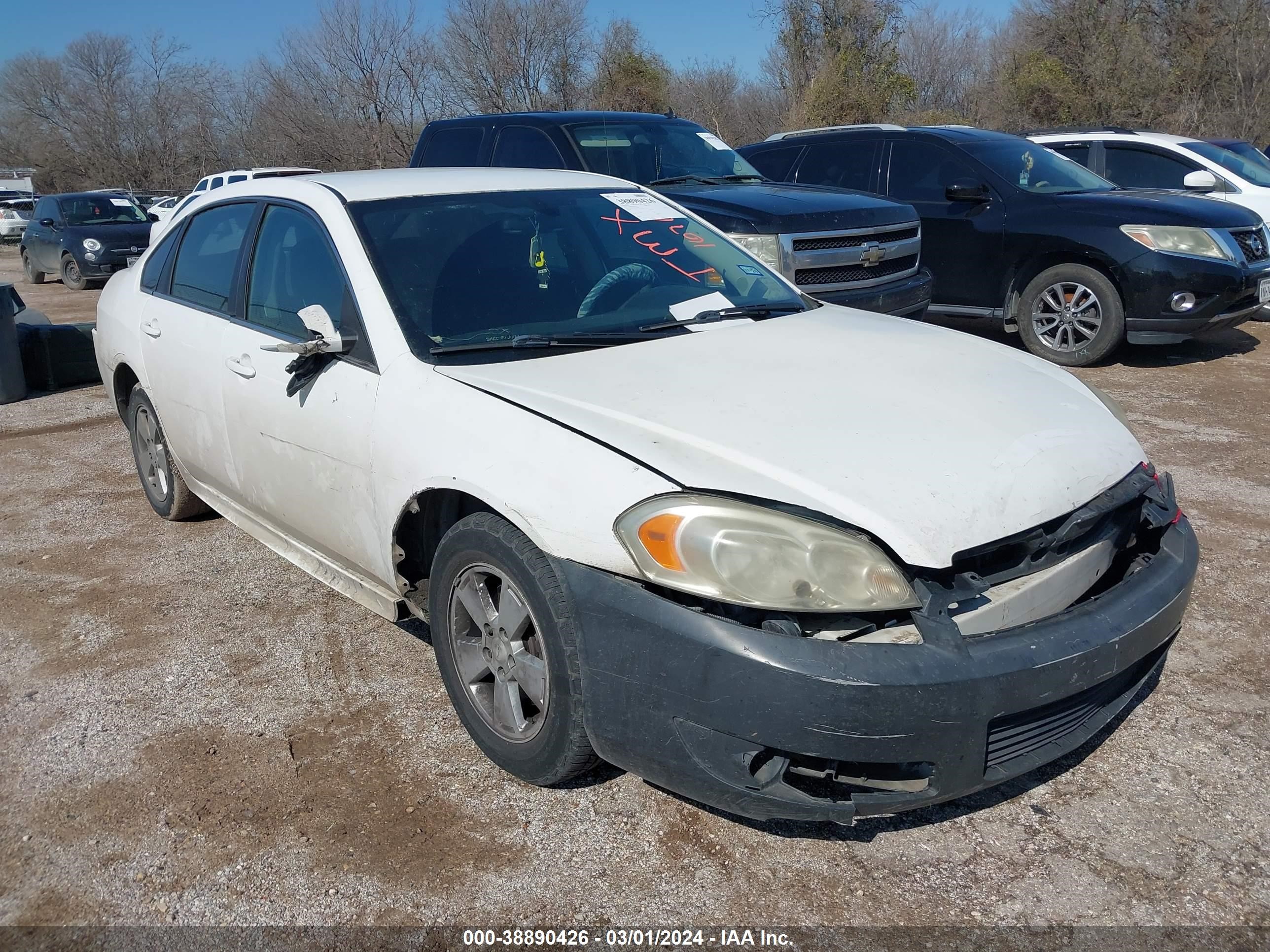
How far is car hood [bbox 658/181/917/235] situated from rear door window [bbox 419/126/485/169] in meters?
1.66

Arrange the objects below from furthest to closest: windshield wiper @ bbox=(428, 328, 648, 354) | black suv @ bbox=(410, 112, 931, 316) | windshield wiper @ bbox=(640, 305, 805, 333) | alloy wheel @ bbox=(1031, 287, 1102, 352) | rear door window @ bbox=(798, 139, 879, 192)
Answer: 1. rear door window @ bbox=(798, 139, 879, 192)
2. alloy wheel @ bbox=(1031, 287, 1102, 352)
3. black suv @ bbox=(410, 112, 931, 316)
4. windshield wiper @ bbox=(640, 305, 805, 333)
5. windshield wiper @ bbox=(428, 328, 648, 354)

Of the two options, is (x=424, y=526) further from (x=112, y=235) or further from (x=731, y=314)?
(x=112, y=235)

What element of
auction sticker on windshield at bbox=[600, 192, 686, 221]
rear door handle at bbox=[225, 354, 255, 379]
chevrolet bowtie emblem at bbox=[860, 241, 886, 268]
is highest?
Result: auction sticker on windshield at bbox=[600, 192, 686, 221]

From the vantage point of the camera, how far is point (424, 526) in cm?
314

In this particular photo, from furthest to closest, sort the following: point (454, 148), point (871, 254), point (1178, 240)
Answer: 1. point (454, 148)
2. point (1178, 240)
3. point (871, 254)

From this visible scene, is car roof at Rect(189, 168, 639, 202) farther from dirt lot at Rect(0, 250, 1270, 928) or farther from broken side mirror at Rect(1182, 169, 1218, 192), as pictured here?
broken side mirror at Rect(1182, 169, 1218, 192)

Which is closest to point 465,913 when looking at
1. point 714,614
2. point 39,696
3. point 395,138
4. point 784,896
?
point 784,896

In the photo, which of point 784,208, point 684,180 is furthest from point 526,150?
point 784,208

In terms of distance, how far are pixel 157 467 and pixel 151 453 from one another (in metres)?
0.09

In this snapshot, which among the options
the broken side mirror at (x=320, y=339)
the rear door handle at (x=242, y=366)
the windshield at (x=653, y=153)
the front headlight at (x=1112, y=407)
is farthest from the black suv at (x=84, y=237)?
the front headlight at (x=1112, y=407)

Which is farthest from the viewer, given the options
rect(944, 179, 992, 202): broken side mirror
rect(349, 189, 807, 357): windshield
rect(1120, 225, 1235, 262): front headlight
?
rect(944, 179, 992, 202): broken side mirror

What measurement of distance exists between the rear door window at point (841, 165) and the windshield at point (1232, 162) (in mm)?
3375

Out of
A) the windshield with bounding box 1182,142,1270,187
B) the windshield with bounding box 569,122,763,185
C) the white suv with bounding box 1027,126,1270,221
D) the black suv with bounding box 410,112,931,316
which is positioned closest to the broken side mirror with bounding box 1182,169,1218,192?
the white suv with bounding box 1027,126,1270,221

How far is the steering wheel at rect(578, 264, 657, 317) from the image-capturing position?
3.51 m
